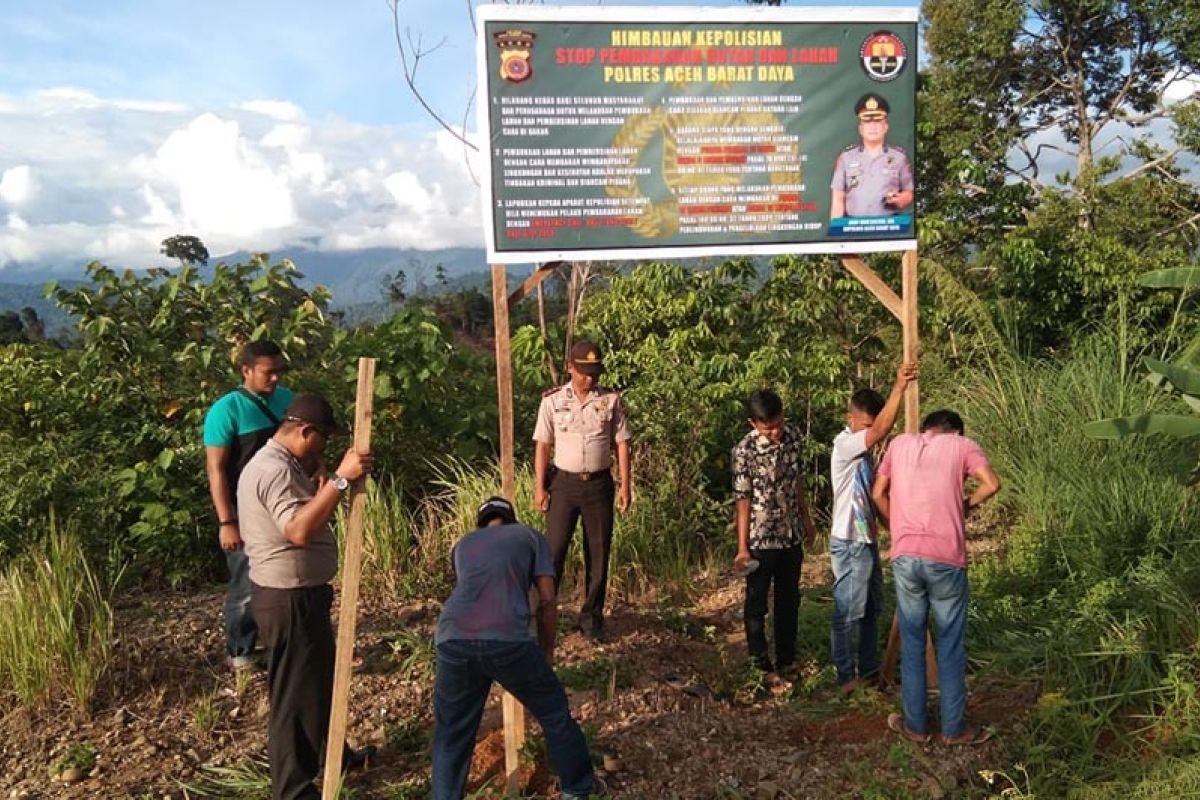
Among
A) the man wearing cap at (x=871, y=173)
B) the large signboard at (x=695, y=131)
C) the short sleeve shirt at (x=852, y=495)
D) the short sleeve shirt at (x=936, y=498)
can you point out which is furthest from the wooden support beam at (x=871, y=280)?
the short sleeve shirt at (x=936, y=498)

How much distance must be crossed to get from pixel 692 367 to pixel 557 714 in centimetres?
431

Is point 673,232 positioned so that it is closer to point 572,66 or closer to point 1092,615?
point 572,66

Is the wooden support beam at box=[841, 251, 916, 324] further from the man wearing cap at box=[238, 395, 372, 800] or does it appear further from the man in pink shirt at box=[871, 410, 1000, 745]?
the man wearing cap at box=[238, 395, 372, 800]

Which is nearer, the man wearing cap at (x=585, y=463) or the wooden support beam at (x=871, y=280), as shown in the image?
the wooden support beam at (x=871, y=280)

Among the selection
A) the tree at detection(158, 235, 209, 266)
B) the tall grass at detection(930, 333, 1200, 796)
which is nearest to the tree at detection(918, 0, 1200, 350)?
the tall grass at detection(930, 333, 1200, 796)

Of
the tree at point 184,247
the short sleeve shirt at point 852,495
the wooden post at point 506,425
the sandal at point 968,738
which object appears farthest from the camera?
the tree at point 184,247

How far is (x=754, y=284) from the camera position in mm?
8211

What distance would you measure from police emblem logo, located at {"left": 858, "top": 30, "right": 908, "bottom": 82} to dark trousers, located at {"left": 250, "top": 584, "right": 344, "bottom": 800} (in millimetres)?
Result: 3358

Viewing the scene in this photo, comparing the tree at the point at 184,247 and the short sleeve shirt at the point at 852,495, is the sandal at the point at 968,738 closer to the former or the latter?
the short sleeve shirt at the point at 852,495

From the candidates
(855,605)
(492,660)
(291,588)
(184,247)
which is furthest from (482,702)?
(184,247)

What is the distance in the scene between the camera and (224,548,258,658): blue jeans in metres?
4.72

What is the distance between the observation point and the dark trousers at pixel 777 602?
471 centimetres

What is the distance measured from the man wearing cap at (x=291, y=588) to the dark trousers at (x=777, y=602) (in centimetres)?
228

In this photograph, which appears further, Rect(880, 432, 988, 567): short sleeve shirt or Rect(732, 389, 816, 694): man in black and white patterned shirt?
Rect(732, 389, 816, 694): man in black and white patterned shirt
